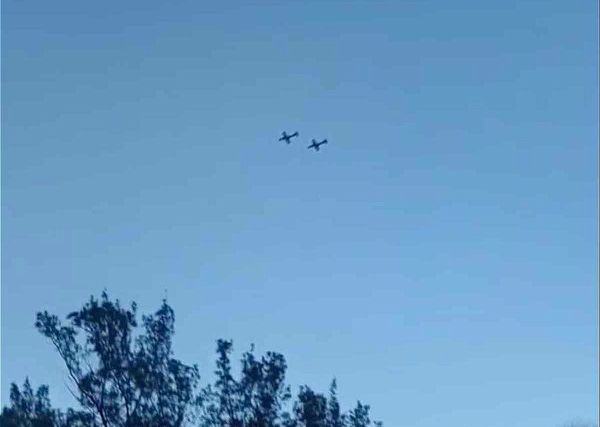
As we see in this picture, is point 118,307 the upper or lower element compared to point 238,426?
upper

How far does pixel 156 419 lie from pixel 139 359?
2042 mm

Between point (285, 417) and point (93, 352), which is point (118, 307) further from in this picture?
point (285, 417)

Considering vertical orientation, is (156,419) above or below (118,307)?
below

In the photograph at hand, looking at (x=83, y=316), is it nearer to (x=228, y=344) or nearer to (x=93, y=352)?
(x=93, y=352)

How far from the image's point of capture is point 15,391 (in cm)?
5216

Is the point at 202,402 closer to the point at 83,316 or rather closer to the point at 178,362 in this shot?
the point at 178,362

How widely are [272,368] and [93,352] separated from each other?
228 inches

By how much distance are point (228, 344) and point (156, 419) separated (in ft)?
12.3

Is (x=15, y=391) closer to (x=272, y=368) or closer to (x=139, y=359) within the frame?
(x=139, y=359)

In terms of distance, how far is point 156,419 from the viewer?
50625mm

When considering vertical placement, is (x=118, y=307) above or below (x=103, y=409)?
above

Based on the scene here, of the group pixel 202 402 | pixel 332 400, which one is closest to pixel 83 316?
pixel 202 402

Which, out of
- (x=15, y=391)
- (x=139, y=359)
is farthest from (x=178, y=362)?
(x=15, y=391)

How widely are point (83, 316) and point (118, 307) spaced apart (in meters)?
1.16
